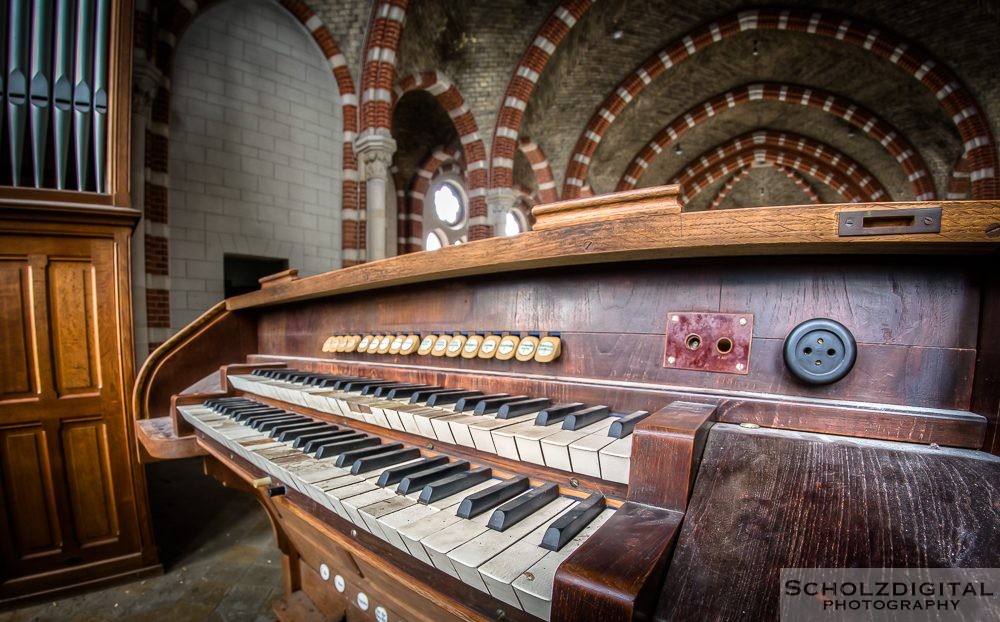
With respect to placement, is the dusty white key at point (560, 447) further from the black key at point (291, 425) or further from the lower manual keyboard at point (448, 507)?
the black key at point (291, 425)

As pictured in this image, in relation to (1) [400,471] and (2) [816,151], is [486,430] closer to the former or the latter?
(1) [400,471]

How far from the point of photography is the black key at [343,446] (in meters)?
1.10

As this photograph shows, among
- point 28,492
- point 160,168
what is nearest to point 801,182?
point 160,168

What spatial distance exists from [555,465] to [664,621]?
14.9 inches

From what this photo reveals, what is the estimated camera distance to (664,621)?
496mm

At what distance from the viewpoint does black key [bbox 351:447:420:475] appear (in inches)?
38.9

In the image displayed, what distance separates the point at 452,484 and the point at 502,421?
20 centimetres

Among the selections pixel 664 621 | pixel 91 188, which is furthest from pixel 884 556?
pixel 91 188

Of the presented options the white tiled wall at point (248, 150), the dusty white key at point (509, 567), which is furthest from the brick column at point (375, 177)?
the dusty white key at point (509, 567)

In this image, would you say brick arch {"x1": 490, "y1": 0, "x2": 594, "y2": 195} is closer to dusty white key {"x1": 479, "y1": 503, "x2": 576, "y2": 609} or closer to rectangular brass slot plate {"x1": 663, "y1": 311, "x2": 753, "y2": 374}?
rectangular brass slot plate {"x1": 663, "y1": 311, "x2": 753, "y2": 374}

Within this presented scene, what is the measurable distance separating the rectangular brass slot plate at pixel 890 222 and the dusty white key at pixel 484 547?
0.74 metres

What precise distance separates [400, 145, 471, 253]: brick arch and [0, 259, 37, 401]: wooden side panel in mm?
9242

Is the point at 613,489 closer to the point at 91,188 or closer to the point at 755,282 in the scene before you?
the point at 755,282

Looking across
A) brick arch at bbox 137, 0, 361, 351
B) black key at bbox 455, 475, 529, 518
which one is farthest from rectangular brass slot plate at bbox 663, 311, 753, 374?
brick arch at bbox 137, 0, 361, 351
